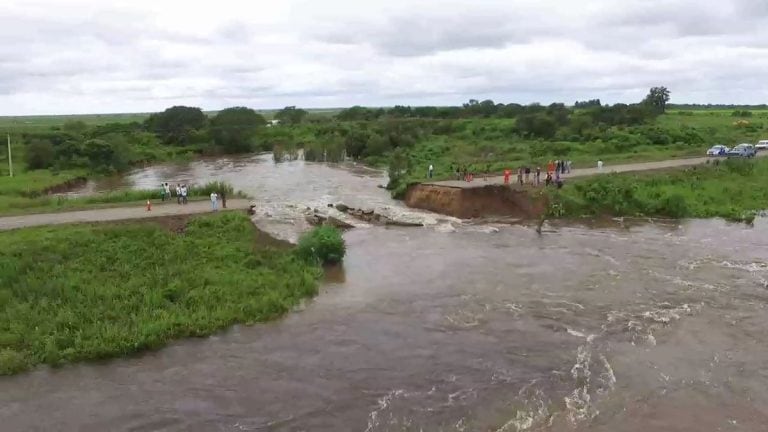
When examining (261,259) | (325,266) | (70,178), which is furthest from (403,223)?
(70,178)

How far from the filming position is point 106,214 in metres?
27.0

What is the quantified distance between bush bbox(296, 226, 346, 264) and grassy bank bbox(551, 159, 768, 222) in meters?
13.8

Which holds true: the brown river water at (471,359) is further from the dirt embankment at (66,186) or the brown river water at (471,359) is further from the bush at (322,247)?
the dirt embankment at (66,186)

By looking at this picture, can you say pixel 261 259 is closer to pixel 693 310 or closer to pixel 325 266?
pixel 325 266

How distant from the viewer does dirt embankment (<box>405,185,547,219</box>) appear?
3344 cm

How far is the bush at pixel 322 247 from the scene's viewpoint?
23453 mm

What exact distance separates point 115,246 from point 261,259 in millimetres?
5073

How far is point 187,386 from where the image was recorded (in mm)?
14930

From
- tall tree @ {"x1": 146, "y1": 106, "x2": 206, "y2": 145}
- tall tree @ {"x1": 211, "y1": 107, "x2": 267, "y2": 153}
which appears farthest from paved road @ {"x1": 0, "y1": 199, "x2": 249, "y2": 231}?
tall tree @ {"x1": 146, "y1": 106, "x2": 206, "y2": 145}

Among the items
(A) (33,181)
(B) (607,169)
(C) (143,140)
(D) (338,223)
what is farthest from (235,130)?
(D) (338,223)

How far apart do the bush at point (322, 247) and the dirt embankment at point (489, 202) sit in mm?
10984

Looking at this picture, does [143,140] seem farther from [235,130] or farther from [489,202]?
[489,202]

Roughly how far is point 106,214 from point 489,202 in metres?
18.7

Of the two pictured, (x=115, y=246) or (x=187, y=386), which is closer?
(x=187, y=386)
